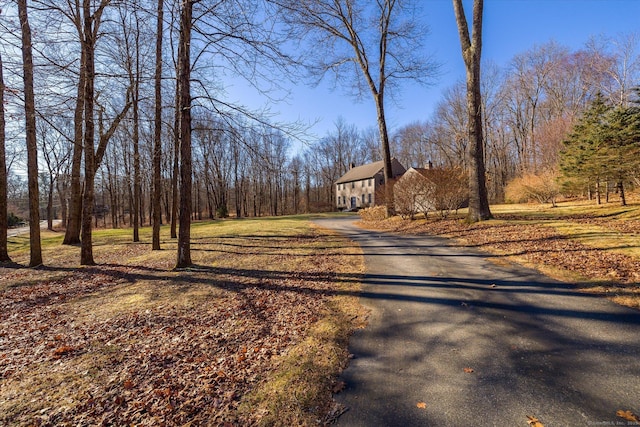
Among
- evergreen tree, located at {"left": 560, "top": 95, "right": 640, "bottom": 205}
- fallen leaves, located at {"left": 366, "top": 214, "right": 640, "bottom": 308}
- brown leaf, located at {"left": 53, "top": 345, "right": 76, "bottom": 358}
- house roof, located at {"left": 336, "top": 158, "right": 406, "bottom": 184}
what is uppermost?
house roof, located at {"left": 336, "top": 158, "right": 406, "bottom": 184}

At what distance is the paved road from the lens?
2396 millimetres

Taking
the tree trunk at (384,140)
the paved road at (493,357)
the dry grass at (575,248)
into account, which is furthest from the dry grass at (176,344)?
the tree trunk at (384,140)

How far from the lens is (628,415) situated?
224 cm

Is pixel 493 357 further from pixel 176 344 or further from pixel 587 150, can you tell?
pixel 587 150

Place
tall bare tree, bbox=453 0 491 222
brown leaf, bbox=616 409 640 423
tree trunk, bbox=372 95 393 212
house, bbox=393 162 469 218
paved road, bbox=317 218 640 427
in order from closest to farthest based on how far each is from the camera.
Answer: brown leaf, bbox=616 409 640 423
paved road, bbox=317 218 640 427
tall bare tree, bbox=453 0 491 222
house, bbox=393 162 469 218
tree trunk, bbox=372 95 393 212

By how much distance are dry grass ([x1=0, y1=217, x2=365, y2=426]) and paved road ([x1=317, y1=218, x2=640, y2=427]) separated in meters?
0.47

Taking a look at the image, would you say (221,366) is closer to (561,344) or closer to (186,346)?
(186,346)

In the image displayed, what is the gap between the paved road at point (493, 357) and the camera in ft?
7.86

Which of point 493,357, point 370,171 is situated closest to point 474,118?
point 493,357

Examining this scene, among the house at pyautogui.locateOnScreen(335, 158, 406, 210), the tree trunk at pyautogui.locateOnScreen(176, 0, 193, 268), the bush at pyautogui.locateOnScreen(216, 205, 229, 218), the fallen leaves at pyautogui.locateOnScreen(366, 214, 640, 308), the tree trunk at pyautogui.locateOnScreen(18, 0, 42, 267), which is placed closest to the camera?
the fallen leaves at pyautogui.locateOnScreen(366, 214, 640, 308)

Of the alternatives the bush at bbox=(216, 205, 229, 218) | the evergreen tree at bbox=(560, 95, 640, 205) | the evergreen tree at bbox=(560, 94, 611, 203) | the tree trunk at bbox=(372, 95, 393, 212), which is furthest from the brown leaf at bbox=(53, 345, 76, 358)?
the bush at bbox=(216, 205, 229, 218)

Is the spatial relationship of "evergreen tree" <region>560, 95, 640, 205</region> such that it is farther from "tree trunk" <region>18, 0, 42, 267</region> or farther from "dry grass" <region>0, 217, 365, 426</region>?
"tree trunk" <region>18, 0, 42, 267</region>

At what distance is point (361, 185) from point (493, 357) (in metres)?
44.4

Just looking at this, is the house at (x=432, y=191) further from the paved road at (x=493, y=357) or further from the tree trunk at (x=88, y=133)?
the tree trunk at (x=88, y=133)
